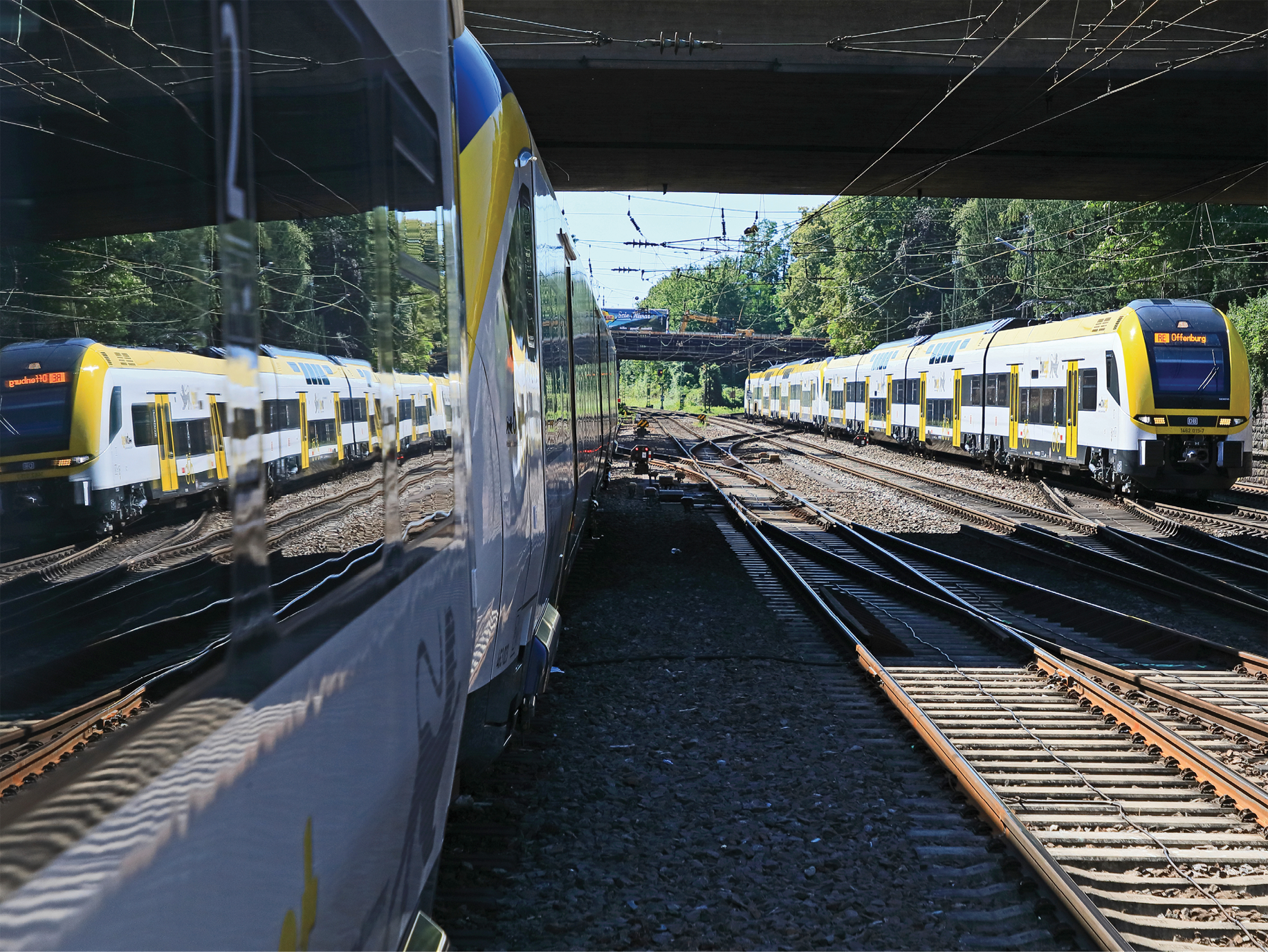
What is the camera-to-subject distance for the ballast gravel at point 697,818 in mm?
4234

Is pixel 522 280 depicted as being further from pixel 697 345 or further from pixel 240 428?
pixel 697 345

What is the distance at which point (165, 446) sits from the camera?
1.30 metres

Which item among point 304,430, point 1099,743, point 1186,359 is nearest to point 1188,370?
point 1186,359

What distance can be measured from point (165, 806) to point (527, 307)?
4104mm

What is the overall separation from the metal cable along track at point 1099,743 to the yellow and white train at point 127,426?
140 inches

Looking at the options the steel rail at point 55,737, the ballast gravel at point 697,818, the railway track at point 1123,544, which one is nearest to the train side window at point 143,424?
the steel rail at point 55,737

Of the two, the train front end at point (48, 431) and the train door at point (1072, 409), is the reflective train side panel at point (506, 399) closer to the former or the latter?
the train front end at point (48, 431)

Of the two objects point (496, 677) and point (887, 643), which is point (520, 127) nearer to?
point (496, 677)

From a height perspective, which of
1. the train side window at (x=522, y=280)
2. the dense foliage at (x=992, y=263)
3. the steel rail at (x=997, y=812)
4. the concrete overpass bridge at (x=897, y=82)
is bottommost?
the steel rail at (x=997, y=812)

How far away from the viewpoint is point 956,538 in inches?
615

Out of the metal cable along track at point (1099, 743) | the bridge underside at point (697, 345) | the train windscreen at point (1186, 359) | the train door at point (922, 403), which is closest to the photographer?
the metal cable along track at point (1099, 743)

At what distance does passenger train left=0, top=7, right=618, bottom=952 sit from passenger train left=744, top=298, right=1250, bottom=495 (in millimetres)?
17385

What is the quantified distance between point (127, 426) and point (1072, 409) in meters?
21.2

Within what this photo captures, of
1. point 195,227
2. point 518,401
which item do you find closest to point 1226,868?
point 518,401
